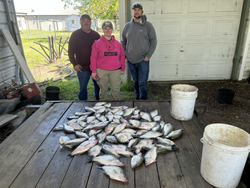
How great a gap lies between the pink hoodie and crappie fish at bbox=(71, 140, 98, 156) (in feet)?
5.30

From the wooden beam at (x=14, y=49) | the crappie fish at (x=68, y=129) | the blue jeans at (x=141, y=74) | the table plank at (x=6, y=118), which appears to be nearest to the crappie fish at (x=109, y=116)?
the crappie fish at (x=68, y=129)

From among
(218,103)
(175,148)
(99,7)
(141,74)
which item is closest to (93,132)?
(175,148)

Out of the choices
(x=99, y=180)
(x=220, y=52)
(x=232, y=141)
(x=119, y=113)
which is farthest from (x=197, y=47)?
(x=99, y=180)

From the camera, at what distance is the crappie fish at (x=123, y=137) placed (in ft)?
6.34

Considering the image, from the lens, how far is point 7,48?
460 cm

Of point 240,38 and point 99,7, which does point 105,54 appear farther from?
point 99,7

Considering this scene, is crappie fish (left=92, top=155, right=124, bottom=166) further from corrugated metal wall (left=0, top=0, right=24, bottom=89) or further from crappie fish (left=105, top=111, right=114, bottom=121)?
corrugated metal wall (left=0, top=0, right=24, bottom=89)

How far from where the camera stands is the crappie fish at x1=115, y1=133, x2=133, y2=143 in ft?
6.34

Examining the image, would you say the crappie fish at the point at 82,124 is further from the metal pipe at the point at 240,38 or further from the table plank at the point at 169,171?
the metal pipe at the point at 240,38

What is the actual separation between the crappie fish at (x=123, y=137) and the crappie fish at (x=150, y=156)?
30 cm

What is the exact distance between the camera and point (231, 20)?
17.1 ft

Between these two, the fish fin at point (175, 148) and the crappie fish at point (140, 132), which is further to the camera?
the crappie fish at point (140, 132)

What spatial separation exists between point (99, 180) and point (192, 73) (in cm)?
503

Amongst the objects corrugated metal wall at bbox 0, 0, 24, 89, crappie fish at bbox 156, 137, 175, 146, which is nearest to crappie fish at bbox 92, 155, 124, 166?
crappie fish at bbox 156, 137, 175, 146
